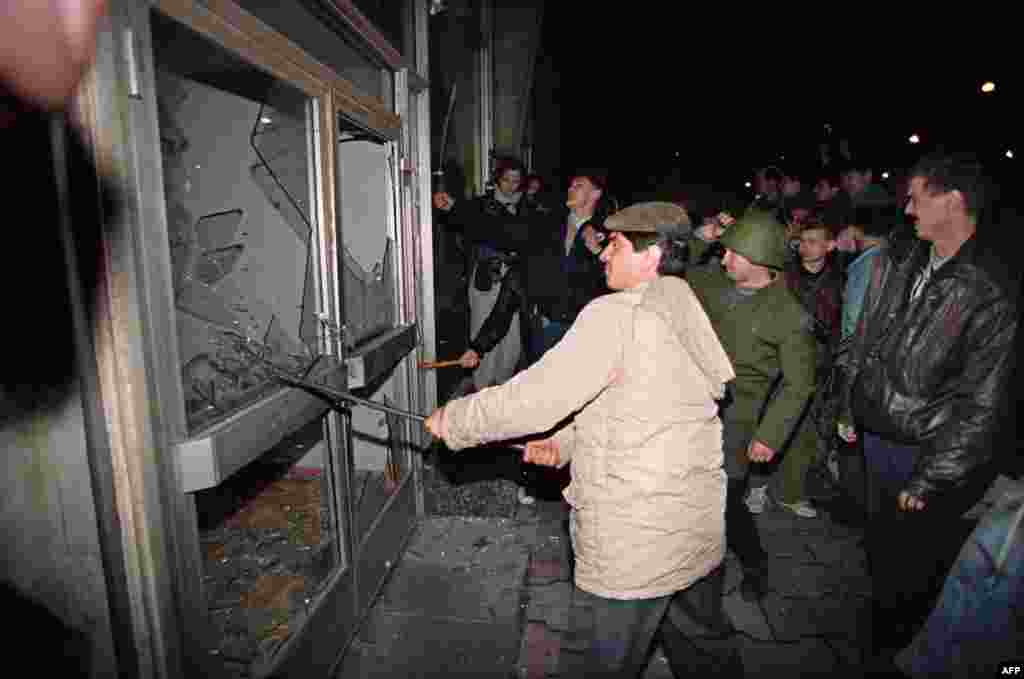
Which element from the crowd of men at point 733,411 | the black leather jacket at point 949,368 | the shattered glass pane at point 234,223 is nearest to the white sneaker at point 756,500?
the crowd of men at point 733,411

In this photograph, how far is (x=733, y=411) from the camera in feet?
10.9

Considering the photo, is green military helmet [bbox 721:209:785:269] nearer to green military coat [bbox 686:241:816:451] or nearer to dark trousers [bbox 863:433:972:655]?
green military coat [bbox 686:241:816:451]

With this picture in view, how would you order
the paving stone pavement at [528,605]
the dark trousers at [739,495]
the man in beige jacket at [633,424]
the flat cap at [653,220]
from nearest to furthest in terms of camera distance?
the man in beige jacket at [633,424] < the flat cap at [653,220] < the paving stone pavement at [528,605] < the dark trousers at [739,495]

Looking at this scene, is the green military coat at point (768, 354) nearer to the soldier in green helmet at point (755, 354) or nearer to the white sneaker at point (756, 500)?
the soldier in green helmet at point (755, 354)

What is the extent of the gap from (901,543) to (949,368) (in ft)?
2.73

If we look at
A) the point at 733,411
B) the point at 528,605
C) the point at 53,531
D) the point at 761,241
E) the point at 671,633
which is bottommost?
the point at 528,605

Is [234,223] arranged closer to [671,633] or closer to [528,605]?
[528,605]

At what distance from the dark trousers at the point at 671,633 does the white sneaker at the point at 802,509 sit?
7.86 feet

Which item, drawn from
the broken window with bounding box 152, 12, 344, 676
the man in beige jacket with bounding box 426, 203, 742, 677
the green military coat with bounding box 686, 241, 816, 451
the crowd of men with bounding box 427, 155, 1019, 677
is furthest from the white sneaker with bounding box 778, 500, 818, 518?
the broken window with bounding box 152, 12, 344, 676

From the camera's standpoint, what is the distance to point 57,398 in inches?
54.7

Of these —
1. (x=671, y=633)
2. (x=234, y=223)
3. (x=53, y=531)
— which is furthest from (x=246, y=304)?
(x=671, y=633)

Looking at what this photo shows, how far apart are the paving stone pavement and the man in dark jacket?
49 centimetres

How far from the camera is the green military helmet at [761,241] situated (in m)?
3.05

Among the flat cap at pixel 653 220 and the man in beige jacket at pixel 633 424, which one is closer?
the man in beige jacket at pixel 633 424
